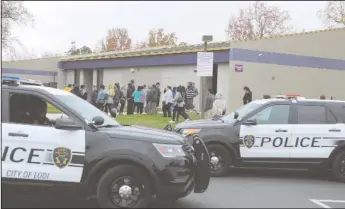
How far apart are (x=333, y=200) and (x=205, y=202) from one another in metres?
2.25

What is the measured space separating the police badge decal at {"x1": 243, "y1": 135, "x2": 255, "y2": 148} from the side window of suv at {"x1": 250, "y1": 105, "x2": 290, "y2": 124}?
0.37 meters

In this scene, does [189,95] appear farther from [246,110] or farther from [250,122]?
[250,122]

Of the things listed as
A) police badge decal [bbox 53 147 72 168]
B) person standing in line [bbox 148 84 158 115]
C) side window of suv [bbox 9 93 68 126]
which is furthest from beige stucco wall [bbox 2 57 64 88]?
police badge decal [bbox 53 147 72 168]

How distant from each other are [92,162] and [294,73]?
18.9m

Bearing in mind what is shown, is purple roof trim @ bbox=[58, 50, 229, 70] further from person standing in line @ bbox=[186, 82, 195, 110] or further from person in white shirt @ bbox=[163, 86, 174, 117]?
person in white shirt @ bbox=[163, 86, 174, 117]

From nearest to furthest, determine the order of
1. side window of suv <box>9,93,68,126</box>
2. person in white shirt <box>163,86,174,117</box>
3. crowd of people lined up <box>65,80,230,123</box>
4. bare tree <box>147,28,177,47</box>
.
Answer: side window of suv <box>9,93,68,126</box> < crowd of people lined up <box>65,80,230,123</box> < person in white shirt <box>163,86,174,117</box> < bare tree <box>147,28,177,47</box>

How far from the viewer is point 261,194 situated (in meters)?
7.85

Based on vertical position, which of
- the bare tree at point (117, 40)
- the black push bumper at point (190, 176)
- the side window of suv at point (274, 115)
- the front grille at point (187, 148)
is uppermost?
the bare tree at point (117, 40)

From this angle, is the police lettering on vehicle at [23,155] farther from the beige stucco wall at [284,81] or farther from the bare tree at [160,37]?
the bare tree at [160,37]

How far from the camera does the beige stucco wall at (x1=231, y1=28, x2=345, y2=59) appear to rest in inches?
874

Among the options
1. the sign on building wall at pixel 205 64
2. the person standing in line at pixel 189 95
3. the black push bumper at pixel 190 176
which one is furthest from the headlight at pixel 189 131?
the person standing in line at pixel 189 95

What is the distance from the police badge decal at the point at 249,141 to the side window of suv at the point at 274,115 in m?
0.37

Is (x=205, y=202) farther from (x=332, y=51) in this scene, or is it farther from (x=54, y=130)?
(x=332, y=51)

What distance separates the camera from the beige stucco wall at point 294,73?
22.4 m
